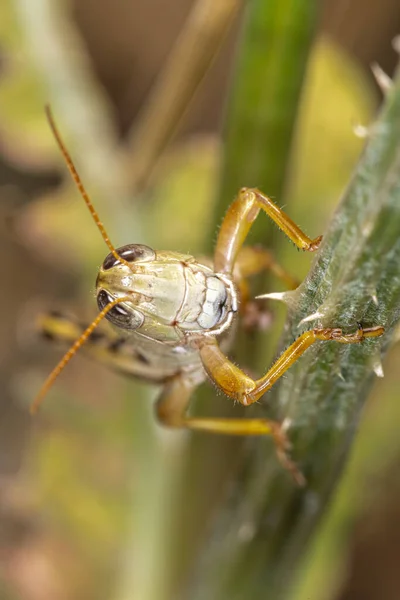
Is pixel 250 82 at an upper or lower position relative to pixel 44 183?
upper

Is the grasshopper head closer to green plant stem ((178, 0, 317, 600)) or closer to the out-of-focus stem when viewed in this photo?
green plant stem ((178, 0, 317, 600))

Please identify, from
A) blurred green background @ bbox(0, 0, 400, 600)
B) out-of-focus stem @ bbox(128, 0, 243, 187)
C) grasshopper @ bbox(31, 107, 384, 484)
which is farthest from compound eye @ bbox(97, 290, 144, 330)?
out-of-focus stem @ bbox(128, 0, 243, 187)

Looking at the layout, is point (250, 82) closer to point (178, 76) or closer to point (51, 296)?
point (178, 76)

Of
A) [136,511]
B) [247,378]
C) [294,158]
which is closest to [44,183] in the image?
[294,158]

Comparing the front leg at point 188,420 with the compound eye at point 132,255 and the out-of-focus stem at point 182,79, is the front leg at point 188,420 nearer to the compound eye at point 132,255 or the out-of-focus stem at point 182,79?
the compound eye at point 132,255

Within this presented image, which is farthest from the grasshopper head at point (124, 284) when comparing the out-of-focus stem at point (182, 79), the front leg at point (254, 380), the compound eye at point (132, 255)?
the out-of-focus stem at point (182, 79)

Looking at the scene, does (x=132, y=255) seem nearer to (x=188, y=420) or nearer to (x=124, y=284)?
(x=124, y=284)
